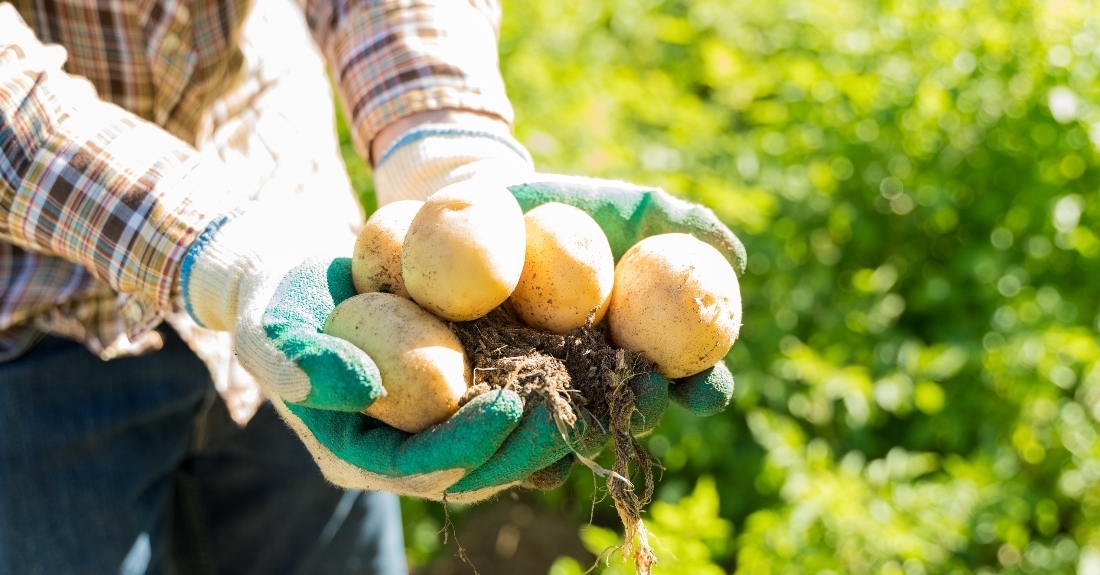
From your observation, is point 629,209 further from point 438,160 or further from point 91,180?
point 91,180

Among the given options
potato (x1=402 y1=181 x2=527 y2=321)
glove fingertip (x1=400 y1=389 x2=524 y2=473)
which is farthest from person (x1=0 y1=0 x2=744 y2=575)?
potato (x1=402 y1=181 x2=527 y2=321)

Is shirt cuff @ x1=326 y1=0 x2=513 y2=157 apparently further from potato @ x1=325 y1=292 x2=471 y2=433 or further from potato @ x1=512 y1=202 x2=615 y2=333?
potato @ x1=325 y1=292 x2=471 y2=433

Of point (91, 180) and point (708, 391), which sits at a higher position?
point (91, 180)

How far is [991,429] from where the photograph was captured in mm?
2645

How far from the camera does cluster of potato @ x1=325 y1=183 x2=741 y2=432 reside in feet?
4.09

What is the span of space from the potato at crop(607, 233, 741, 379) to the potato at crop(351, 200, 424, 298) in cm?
36

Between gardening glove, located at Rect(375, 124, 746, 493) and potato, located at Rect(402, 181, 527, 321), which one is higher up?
potato, located at Rect(402, 181, 527, 321)

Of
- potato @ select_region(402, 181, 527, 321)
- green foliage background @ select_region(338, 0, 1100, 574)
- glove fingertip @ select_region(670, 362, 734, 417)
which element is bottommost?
green foliage background @ select_region(338, 0, 1100, 574)

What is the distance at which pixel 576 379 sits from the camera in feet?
4.26

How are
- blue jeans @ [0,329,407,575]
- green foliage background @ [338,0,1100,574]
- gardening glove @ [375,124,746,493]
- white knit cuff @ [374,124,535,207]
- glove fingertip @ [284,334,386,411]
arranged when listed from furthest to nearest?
green foliage background @ [338,0,1100,574], white knit cuff @ [374,124,535,207], blue jeans @ [0,329,407,575], gardening glove @ [375,124,746,493], glove fingertip @ [284,334,386,411]

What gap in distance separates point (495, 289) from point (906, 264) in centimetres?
203

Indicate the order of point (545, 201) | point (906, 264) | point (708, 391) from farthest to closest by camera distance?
point (906, 264)
point (545, 201)
point (708, 391)

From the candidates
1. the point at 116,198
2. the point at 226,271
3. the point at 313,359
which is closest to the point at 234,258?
the point at 226,271

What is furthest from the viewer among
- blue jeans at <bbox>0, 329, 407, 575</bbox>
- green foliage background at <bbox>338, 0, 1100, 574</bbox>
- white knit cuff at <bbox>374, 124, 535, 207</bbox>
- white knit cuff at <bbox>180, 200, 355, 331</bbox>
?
green foliage background at <bbox>338, 0, 1100, 574</bbox>
